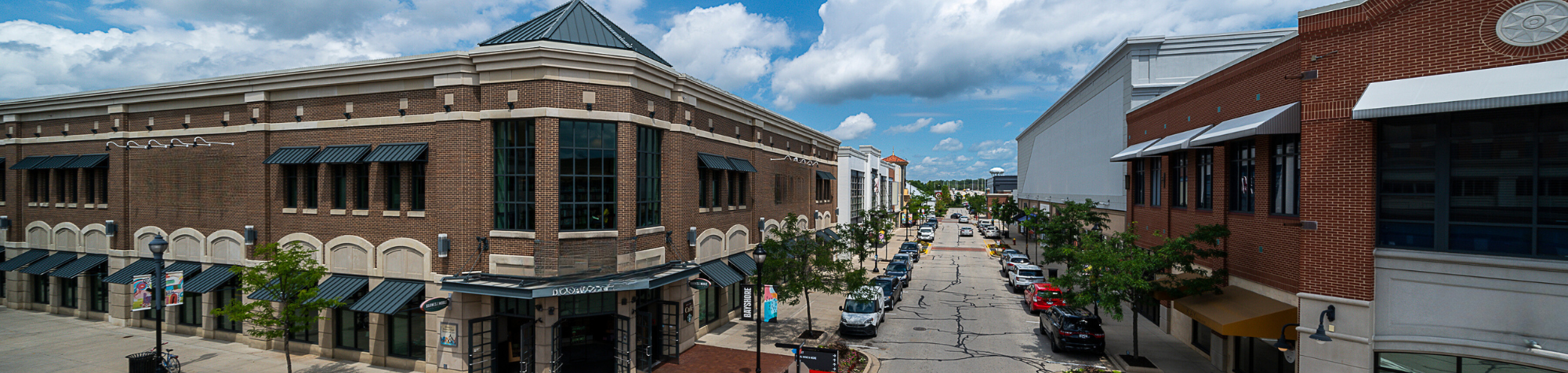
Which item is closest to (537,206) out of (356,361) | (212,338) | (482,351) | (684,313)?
(482,351)

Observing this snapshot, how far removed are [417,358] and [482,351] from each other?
2620 millimetres

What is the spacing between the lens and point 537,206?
15789 millimetres

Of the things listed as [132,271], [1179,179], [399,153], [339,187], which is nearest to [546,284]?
[399,153]

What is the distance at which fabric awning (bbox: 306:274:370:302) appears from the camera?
17391mm

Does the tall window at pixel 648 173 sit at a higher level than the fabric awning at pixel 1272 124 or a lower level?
lower

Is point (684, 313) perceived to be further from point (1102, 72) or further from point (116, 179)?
point (1102, 72)

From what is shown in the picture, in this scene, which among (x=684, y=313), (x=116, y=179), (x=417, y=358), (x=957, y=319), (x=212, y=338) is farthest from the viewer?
(x=957, y=319)

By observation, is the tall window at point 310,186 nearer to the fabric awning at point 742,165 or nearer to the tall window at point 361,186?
the tall window at point 361,186

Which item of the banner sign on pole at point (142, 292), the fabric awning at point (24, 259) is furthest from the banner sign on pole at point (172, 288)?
the fabric awning at point (24, 259)

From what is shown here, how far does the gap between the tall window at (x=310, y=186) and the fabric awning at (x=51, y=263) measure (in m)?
14.9

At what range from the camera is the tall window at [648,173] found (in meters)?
17.3

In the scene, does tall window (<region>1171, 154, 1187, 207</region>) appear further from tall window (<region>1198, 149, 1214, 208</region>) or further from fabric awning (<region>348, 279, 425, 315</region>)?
fabric awning (<region>348, 279, 425, 315</region>)

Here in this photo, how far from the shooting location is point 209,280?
19734 mm

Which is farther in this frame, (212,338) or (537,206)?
(212,338)
